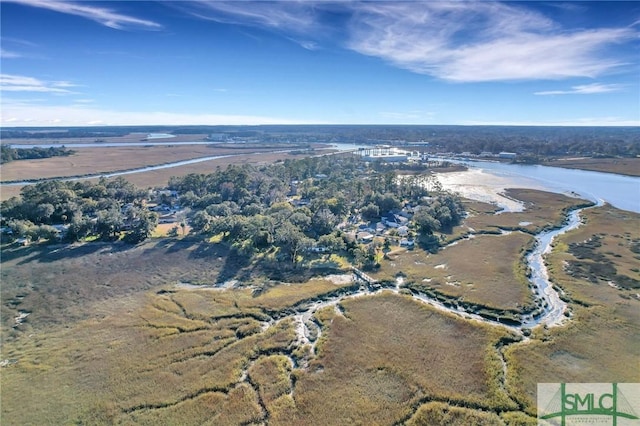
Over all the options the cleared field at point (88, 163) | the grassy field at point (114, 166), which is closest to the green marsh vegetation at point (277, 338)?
the grassy field at point (114, 166)

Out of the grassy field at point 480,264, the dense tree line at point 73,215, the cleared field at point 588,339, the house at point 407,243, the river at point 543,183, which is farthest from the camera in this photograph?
the river at point 543,183

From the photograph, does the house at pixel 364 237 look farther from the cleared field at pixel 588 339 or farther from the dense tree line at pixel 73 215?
the dense tree line at pixel 73 215

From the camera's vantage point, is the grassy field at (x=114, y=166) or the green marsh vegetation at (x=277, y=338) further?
the grassy field at (x=114, y=166)

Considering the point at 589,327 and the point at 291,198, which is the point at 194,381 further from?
the point at 291,198

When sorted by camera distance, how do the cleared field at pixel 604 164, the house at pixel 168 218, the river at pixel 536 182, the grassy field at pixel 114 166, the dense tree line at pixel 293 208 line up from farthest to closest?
the cleared field at pixel 604 164 → the grassy field at pixel 114 166 → the river at pixel 536 182 → the house at pixel 168 218 → the dense tree line at pixel 293 208

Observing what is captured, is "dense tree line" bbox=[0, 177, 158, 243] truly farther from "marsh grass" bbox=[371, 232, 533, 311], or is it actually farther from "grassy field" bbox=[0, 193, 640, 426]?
"marsh grass" bbox=[371, 232, 533, 311]

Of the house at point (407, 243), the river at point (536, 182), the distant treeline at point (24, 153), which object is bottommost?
the house at point (407, 243)
